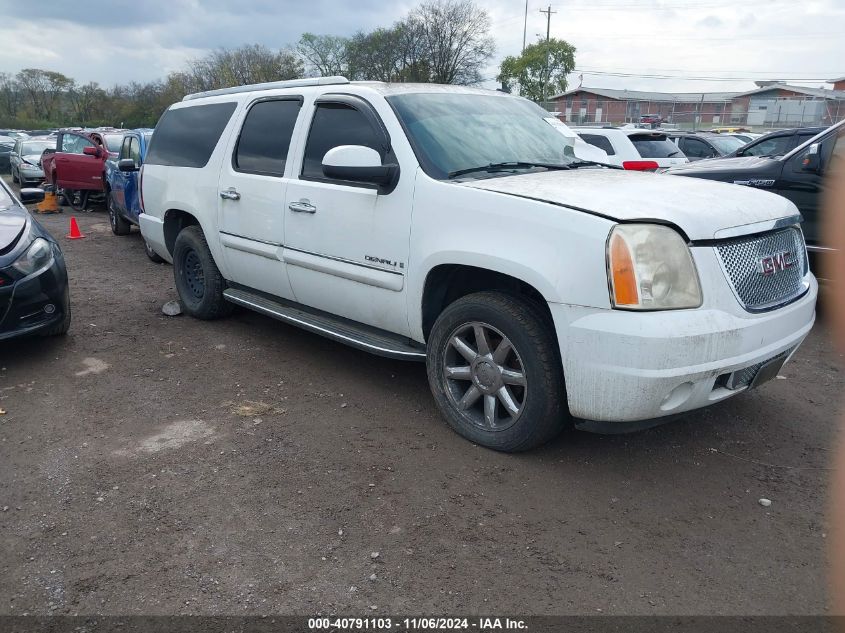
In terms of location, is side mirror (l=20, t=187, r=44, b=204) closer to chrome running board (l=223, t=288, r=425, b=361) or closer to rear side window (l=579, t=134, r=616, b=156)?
chrome running board (l=223, t=288, r=425, b=361)

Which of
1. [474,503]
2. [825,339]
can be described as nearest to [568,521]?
[474,503]

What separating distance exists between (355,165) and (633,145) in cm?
820

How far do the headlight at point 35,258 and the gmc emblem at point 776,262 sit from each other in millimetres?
4857

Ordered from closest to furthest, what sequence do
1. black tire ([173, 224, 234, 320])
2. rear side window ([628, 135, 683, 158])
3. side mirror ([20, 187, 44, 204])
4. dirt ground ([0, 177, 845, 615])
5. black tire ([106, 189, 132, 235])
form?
dirt ground ([0, 177, 845, 615]) → black tire ([173, 224, 234, 320]) → side mirror ([20, 187, 44, 204]) → black tire ([106, 189, 132, 235]) → rear side window ([628, 135, 683, 158])

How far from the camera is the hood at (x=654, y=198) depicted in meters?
3.09

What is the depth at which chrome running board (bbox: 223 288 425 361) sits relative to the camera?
409 cm

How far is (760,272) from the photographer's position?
3320 mm

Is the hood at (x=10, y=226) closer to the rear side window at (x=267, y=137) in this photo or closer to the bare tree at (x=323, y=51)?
the rear side window at (x=267, y=137)

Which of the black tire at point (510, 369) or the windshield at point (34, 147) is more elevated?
the windshield at point (34, 147)

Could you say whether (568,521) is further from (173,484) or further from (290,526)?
(173,484)

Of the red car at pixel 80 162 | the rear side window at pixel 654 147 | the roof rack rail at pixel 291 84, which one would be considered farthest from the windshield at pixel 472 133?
the red car at pixel 80 162

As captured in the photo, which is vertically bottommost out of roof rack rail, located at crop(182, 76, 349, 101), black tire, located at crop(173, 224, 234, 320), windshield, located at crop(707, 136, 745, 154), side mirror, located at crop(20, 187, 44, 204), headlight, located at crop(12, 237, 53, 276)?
black tire, located at crop(173, 224, 234, 320)

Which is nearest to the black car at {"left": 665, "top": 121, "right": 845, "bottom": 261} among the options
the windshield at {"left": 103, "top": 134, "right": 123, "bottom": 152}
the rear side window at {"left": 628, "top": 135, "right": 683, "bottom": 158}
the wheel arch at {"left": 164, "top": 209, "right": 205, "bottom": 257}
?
the rear side window at {"left": 628, "top": 135, "right": 683, "bottom": 158}

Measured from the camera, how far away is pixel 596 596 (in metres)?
2.61
